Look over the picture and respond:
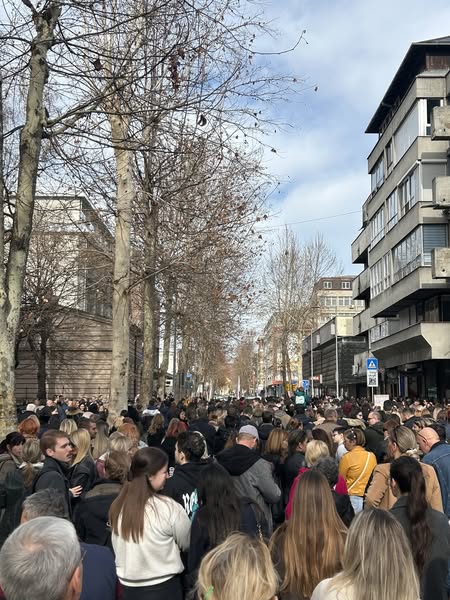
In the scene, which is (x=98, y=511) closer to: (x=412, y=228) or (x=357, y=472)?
(x=357, y=472)

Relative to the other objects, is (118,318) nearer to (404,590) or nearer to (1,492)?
(1,492)

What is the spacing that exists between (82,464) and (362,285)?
48563 millimetres

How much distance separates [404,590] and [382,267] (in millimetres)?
43122

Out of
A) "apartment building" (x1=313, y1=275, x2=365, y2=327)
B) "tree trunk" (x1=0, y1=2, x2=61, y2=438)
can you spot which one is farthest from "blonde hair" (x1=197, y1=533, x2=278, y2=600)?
"apartment building" (x1=313, y1=275, x2=365, y2=327)

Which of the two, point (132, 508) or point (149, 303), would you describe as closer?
point (132, 508)

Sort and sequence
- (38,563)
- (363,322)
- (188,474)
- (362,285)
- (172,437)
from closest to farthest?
(38,563) < (188,474) < (172,437) < (363,322) < (362,285)

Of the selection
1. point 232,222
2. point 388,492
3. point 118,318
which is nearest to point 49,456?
point 388,492

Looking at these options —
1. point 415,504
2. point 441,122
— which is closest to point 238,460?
point 415,504

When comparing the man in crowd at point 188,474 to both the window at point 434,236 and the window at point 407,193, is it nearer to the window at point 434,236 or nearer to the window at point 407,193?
the window at point 434,236

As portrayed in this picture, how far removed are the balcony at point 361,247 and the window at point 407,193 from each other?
10.8 m

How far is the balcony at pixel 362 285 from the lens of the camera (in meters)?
52.1

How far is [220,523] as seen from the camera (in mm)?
4797

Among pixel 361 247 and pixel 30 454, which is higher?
pixel 361 247

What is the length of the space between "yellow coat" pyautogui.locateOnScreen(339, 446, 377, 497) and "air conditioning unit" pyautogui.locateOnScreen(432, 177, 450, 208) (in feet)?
88.0
